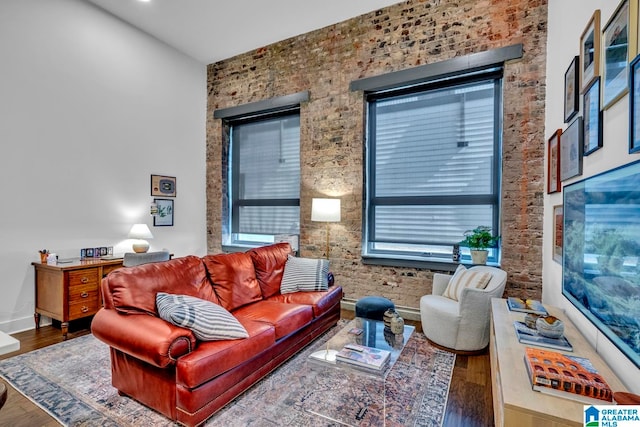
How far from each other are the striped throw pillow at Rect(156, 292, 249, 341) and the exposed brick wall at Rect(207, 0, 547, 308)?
236 centimetres

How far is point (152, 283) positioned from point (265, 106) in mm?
3510

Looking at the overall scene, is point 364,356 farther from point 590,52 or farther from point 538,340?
point 590,52

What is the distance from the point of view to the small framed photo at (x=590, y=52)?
171cm

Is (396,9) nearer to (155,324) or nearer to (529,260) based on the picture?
(529,260)

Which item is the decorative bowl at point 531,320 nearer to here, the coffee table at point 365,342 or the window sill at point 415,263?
the coffee table at point 365,342

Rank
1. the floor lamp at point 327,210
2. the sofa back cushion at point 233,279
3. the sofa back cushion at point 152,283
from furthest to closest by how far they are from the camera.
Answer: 1. the floor lamp at point 327,210
2. the sofa back cushion at point 233,279
3. the sofa back cushion at point 152,283

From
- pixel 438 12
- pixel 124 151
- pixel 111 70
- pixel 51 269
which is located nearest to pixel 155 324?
pixel 51 269

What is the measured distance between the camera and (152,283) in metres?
2.22

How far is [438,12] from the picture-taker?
12.0ft

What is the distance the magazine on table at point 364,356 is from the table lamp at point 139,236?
3.21 m

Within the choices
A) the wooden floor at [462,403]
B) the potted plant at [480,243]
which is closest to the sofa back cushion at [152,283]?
the wooden floor at [462,403]

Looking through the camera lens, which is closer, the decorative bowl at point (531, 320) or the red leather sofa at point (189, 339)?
the red leather sofa at point (189, 339)

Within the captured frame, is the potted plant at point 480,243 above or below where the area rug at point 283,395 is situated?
above

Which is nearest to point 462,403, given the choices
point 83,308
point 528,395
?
point 528,395
